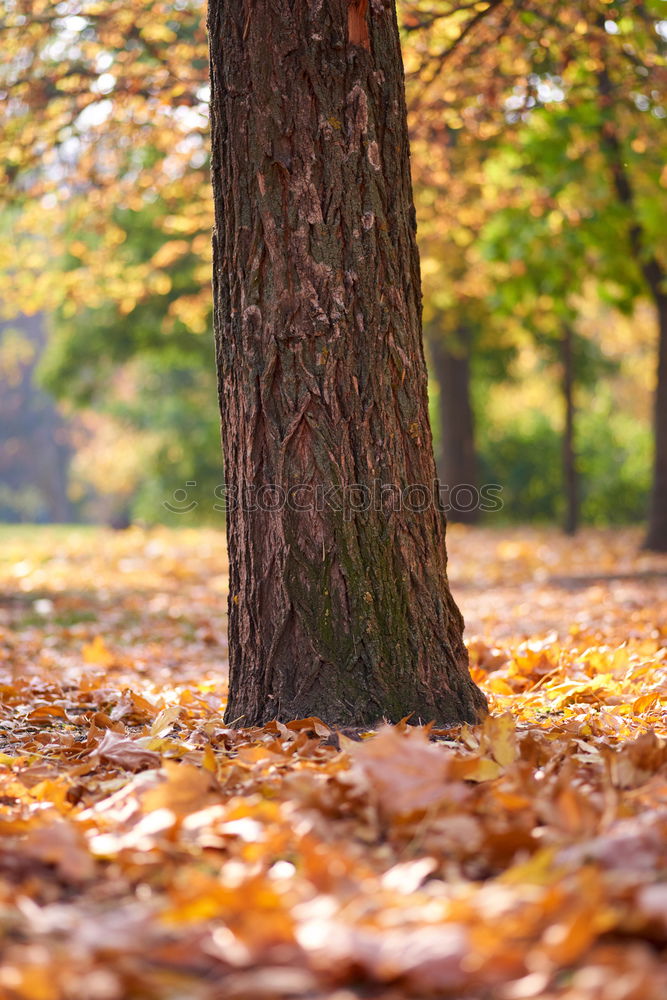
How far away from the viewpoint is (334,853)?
1822 millimetres

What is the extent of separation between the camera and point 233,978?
4.93 ft

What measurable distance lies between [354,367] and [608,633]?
3.06 meters

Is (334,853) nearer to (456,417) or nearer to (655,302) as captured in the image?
(655,302)

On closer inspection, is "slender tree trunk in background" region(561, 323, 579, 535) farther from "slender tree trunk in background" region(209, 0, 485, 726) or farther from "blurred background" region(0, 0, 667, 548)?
"slender tree trunk in background" region(209, 0, 485, 726)

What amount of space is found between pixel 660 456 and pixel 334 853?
10.1m

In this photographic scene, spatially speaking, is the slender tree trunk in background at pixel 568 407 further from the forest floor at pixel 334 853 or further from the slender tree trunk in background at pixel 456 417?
the forest floor at pixel 334 853

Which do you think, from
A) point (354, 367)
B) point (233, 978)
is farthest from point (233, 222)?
point (233, 978)

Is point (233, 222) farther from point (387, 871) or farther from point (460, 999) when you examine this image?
point (460, 999)

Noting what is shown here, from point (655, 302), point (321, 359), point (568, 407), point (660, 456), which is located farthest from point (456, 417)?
point (321, 359)

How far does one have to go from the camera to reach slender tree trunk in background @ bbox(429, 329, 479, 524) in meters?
16.6

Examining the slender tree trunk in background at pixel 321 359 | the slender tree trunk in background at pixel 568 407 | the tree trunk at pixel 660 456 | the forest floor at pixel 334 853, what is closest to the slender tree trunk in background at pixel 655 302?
the tree trunk at pixel 660 456

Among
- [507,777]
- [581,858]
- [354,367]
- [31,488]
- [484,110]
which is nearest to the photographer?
[581,858]

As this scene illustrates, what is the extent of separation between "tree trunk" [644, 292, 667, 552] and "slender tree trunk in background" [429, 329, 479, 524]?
17.8 ft

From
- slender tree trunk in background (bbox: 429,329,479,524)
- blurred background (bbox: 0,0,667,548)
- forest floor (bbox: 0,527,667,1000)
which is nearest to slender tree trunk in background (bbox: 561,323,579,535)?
blurred background (bbox: 0,0,667,548)
